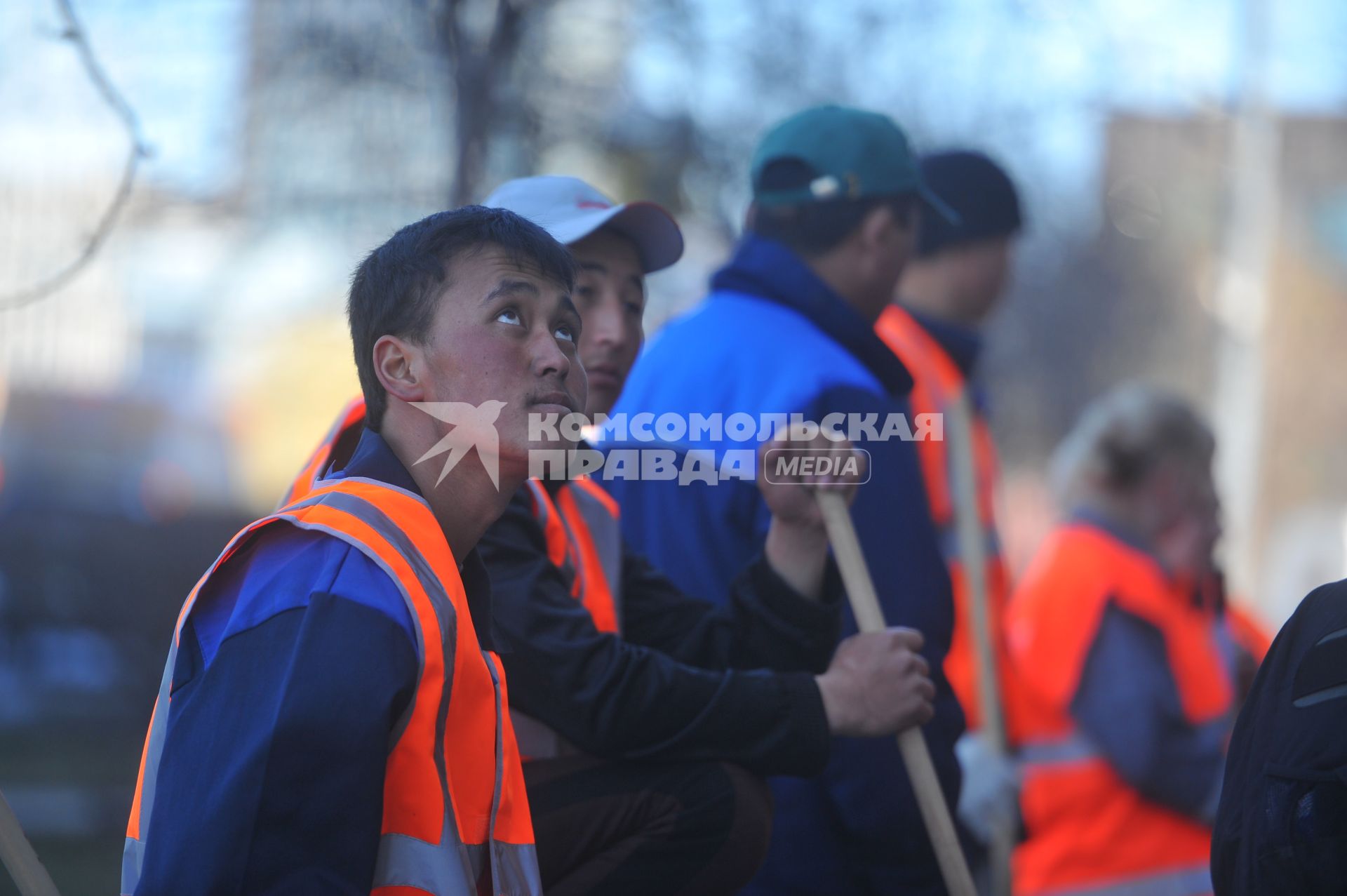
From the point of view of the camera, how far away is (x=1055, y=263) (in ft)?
49.5

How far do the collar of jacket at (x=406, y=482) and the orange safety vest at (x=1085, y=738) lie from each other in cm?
244

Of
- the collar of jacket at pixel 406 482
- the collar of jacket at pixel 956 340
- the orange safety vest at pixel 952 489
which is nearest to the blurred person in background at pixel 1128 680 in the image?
the orange safety vest at pixel 952 489

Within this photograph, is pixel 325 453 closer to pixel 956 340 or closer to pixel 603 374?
pixel 603 374

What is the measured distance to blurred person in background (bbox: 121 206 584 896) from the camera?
1594 mm

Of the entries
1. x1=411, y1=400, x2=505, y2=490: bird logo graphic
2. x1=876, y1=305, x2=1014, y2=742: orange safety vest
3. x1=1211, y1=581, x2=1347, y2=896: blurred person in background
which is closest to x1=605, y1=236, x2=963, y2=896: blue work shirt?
x1=876, y1=305, x2=1014, y2=742: orange safety vest

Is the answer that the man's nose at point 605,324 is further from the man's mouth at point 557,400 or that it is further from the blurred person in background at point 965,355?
Answer: the blurred person in background at point 965,355

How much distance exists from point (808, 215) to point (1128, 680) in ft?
5.63

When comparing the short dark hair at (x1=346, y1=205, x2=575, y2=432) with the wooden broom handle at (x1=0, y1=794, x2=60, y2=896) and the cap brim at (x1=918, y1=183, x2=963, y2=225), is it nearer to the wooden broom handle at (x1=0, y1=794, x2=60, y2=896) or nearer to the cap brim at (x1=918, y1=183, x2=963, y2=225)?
the wooden broom handle at (x1=0, y1=794, x2=60, y2=896)

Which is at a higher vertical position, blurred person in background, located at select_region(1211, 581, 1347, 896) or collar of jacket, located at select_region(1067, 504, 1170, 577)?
collar of jacket, located at select_region(1067, 504, 1170, 577)

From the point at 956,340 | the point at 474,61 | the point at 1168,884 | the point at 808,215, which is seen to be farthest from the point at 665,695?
the point at 474,61

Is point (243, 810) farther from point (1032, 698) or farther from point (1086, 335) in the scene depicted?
point (1086, 335)

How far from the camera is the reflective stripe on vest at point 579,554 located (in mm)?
2355

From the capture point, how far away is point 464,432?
1980mm

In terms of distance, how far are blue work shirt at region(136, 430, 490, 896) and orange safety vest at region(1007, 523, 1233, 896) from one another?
279 centimetres
